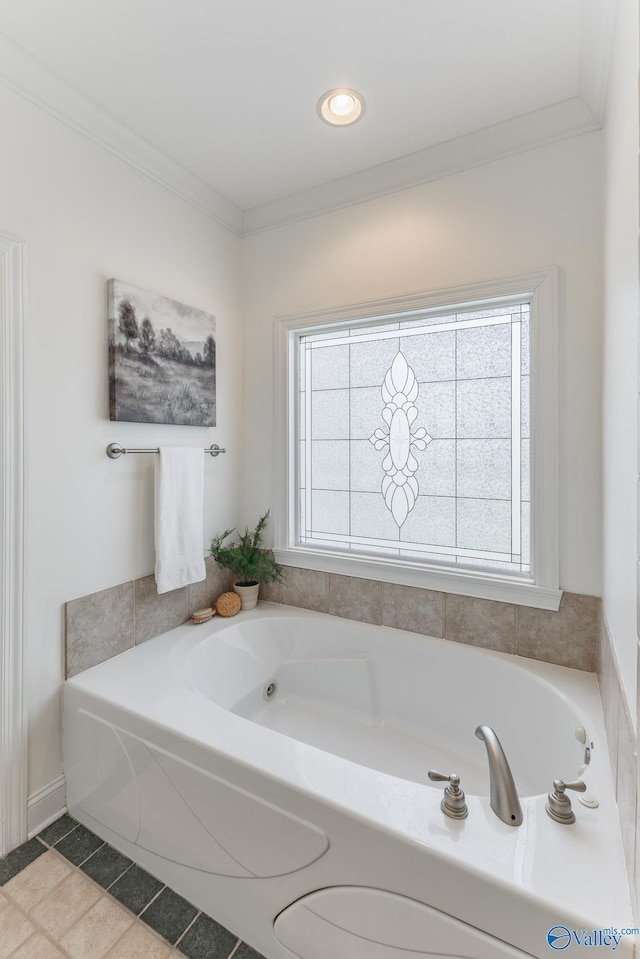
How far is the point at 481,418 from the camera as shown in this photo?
6.41ft

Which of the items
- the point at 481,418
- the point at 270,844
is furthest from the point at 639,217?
the point at 270,844

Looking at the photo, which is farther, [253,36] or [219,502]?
[219,502]

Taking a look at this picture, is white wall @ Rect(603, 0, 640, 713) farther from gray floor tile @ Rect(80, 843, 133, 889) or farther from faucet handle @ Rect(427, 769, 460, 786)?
gray floor tile @ Rect(80, 843, 133, 889)

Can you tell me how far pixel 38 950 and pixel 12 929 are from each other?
0.37 feet

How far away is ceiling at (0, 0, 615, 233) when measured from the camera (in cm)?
133

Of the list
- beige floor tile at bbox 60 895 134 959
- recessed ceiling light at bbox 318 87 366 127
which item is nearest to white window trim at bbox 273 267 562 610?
recessed ceiling light at bbox 318 87 366 127

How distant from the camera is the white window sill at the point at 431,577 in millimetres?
1788

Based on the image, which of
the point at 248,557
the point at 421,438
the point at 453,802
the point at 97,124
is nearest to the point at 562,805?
the point at 453,802

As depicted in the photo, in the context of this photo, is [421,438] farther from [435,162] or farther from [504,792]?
[504,792]

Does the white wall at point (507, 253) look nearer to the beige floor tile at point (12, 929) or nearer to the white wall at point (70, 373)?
the white wall at point (70, 373)

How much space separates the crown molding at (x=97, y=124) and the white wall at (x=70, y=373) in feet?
0.12

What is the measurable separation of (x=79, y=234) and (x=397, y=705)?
228cm

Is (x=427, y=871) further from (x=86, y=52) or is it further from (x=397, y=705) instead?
(x=86, y=52)

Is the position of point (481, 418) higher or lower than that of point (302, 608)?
higher
